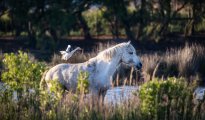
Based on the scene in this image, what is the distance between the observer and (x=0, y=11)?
26.5 metres

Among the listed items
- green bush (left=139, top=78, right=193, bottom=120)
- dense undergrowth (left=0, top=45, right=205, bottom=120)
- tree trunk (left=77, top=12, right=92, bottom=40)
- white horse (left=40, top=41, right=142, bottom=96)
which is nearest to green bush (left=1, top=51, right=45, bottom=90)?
dense undergrowth (left=0, top=45, right=205, bottom=120)

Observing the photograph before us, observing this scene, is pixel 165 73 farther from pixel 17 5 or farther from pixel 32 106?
pixel 17 5

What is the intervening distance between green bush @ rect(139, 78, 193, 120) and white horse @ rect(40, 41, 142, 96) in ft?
5.31

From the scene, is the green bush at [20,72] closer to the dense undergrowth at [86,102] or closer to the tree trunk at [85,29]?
the dense undergrowth at [86,102]

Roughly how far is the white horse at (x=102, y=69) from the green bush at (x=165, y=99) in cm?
162

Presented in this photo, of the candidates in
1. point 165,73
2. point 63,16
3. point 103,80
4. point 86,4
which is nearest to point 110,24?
point 86,4

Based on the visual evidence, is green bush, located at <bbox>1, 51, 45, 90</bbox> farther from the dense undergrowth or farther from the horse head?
the horse head

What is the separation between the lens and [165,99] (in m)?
8.97

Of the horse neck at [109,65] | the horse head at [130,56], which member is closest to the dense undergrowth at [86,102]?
the horse neck at [109,65]

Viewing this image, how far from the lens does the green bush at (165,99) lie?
8.73 meters

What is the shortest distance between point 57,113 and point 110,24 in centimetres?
1954

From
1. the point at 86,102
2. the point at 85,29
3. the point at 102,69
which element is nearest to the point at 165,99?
the point at 86,102

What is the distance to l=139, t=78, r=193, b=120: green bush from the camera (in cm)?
873

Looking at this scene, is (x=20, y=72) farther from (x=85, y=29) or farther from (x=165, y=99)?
(x=85, y=29)
